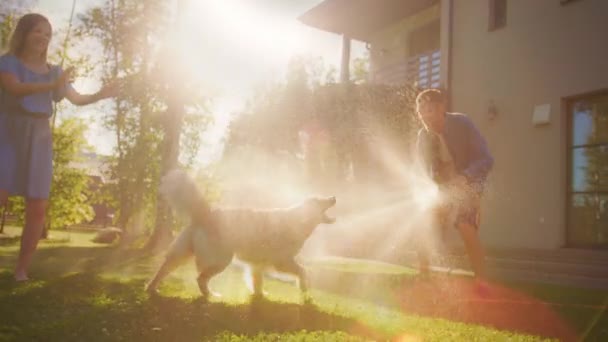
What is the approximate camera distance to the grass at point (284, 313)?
2.65m

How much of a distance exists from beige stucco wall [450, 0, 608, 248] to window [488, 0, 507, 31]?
158 mm

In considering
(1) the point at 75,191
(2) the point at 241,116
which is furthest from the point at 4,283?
(2) the point at 241,116

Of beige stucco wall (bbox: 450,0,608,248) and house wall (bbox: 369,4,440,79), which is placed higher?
house wall (bbox: 369,4,440,79)

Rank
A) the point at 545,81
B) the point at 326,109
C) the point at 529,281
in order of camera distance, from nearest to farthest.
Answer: the point at 529,281, the point at 545,81, the point at 326,109

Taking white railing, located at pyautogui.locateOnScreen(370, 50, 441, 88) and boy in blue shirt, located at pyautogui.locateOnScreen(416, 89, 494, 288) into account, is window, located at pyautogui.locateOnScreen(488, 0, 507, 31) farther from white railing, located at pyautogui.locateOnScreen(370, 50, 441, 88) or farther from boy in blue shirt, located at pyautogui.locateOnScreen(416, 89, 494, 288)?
boy in blue shirt, located at pyautogui.locateOnScreen(416, 89, 494, 288)

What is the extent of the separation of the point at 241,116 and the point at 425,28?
855cm

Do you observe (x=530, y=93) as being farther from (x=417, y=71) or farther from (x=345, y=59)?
(x=345, y=59)

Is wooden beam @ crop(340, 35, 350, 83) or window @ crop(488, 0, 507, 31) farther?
wooden beam @ crop(340, 35, 350, 83)

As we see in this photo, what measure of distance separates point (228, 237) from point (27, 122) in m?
1.83

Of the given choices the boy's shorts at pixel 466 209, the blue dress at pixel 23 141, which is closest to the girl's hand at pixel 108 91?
the blue dress at pixel 23 141

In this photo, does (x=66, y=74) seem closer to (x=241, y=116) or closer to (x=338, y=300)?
(x=338, y=300)

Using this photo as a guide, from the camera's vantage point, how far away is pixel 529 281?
20.6ft

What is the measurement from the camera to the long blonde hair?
3781mm

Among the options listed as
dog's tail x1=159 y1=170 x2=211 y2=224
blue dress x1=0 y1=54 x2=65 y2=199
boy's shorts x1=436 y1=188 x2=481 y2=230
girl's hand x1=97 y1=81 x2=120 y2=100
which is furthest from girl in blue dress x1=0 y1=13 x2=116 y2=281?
boy's shorts x1=436 y1=188 x2=481 y2=230
